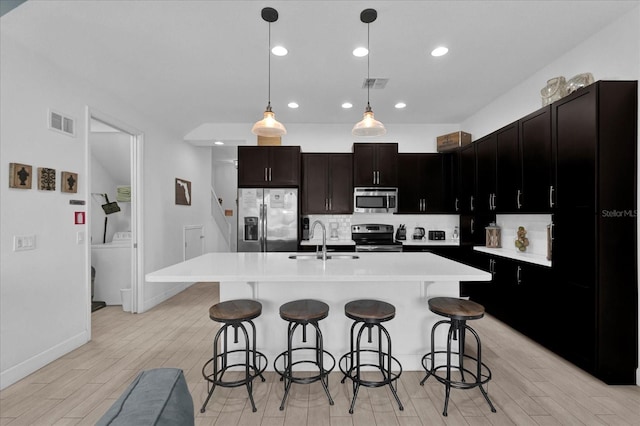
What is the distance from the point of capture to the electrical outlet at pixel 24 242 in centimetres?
244

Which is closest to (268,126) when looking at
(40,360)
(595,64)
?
(40,360)

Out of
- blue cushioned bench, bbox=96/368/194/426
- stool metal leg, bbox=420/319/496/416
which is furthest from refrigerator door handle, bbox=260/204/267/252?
blue cushioned bench, bbox=96/368/194/426

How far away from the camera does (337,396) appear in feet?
7.21

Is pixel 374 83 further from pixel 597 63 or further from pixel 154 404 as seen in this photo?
pixel 154 404

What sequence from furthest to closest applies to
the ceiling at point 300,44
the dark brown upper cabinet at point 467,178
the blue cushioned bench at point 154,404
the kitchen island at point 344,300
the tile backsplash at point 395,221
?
the tile backsplash at point 395,221
the dark brown upper cabinet at point 467,178
the kitchen island at point 344,300
the ceiling at point 300,44
the blue cushioned bench at point 154,404

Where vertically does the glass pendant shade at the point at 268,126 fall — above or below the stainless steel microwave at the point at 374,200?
above

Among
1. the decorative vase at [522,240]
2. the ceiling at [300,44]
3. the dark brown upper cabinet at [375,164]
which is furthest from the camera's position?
the dark brown upper cabinet at [375,164]

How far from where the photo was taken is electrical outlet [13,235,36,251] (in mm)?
2442

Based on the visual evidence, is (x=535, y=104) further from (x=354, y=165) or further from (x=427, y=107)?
(x=354, y=165)

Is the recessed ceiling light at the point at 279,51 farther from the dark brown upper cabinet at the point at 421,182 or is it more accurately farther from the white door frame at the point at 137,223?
the dark brown upper cabinet at the point at 421,182

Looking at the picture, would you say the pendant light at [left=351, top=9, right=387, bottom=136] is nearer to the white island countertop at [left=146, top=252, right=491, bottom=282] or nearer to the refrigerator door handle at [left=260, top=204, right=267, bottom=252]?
the white island countertop at [left=146, top=252, right=491, bottom=282]

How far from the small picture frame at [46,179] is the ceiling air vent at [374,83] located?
10.4 ft

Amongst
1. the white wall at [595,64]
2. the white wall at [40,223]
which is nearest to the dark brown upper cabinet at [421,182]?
the white wall at [595,64]

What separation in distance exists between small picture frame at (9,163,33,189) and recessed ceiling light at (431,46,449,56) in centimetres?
364
